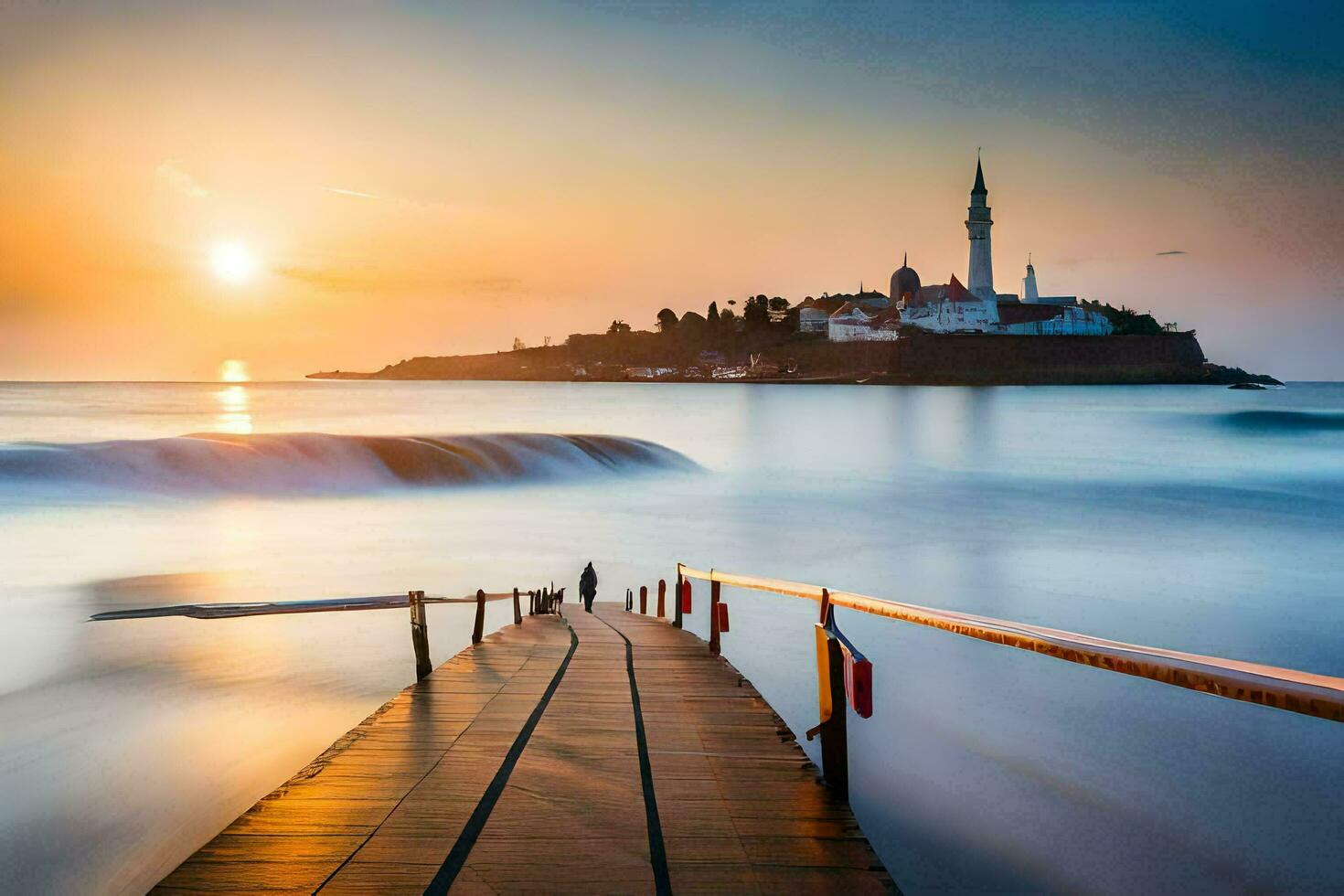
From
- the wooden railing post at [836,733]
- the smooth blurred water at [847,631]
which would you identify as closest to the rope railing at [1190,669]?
the wooden railing post at [836,733]

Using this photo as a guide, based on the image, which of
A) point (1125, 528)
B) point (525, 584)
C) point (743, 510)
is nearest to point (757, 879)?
point (525, 584)

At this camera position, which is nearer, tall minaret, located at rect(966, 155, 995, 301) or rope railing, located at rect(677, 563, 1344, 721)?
rope railing, located at rect(677, 563, 1344, 721)

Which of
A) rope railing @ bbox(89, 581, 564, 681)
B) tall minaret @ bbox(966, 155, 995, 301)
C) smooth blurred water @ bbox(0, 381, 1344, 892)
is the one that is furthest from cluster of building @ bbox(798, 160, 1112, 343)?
rope railing @ bbox(89, 581, 564, 681)

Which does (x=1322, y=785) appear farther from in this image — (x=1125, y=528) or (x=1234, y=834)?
(x=1125, y=528)

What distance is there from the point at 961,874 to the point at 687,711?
3.45 m

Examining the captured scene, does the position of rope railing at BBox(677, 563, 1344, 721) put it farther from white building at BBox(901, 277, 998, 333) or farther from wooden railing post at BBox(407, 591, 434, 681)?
white building at BBox(901, 277, 998, 333)

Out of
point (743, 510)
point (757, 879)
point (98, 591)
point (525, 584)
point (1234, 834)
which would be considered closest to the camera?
point (757, 879)

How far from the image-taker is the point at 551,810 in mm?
4250

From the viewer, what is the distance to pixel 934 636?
16.2 m

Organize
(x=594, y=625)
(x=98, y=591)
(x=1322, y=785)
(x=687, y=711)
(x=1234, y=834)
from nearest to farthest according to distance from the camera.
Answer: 1. (x=687, y=711)
2. (x=1234, y=834)
3. (x=1322, y=785)
4. (x=594, y=625)
5. (x=98, y=591)

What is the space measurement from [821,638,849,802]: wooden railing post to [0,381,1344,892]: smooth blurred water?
3.71m

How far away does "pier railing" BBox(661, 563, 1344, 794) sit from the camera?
2537 millimetres

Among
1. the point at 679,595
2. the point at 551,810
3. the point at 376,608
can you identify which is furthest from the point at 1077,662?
the point at 679,595

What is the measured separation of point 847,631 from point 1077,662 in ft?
43.3
